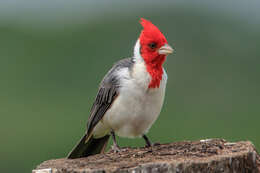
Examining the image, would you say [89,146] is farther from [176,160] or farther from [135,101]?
[176,160]

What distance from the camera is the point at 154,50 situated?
22.2ft

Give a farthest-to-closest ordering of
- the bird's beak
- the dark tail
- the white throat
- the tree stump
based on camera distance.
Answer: the dark tail → the white throat → the bird's beak → the tree stump

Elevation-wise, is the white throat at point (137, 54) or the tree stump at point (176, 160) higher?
the white throat at point (137, 54)

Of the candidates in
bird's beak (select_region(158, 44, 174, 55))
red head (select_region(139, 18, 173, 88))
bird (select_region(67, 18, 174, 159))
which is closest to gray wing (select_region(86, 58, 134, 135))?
bird (select_region(67, 18, 174, 159))

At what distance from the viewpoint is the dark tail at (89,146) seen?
7.28 meters

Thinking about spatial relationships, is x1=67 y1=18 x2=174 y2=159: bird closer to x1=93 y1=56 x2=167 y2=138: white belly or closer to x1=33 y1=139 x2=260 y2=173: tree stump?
x1=93 y1=56 x2=167 y2=138: white belly

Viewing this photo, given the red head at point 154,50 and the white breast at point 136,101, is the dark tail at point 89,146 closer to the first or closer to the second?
the white breast at point 136,101

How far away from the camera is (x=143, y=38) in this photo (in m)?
6.86

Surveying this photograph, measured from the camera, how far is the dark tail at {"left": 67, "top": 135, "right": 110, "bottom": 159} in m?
7.28

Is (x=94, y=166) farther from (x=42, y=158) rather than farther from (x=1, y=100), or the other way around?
(x=1, y=100)

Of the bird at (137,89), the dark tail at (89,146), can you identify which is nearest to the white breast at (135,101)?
the bird at (137,89)

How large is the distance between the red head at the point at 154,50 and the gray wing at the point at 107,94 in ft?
0.79

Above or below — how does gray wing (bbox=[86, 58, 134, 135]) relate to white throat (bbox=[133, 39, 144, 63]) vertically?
below

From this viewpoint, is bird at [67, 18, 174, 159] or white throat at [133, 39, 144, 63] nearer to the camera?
bird at [67, 18, 174, 159]
